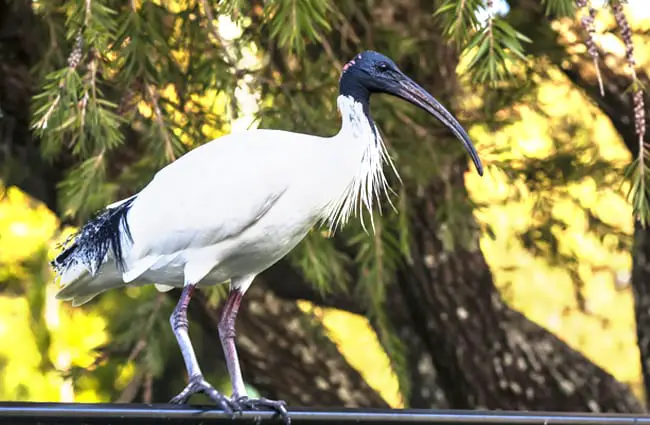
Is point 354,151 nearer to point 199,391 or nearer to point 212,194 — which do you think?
point 212,194

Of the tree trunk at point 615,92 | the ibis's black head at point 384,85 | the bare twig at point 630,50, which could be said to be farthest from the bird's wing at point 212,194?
the tree trunk at point 615,92

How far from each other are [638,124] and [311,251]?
869 millimetres

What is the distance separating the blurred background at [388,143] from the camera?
A: 8.13 feet

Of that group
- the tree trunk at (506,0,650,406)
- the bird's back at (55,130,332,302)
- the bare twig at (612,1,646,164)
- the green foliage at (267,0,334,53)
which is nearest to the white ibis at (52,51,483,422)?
the bird's back at (55,130,332,302)

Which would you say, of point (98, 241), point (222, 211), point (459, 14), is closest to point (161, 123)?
point (98, 241)

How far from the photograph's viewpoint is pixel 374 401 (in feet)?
13.5

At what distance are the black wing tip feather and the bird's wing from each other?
3 cm

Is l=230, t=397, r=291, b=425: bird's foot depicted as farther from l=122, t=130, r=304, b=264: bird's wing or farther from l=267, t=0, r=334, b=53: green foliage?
l=267, t=0, r=334, b=53: green foliage

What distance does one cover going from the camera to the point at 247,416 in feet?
5.68

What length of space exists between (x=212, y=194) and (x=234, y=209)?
0.06 metres

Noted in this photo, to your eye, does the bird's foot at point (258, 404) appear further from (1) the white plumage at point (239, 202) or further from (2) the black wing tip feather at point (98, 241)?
(2) the black wing tip feather at point (98, 241)

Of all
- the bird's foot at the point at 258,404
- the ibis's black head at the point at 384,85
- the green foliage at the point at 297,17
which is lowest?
the bird's foot at the point at 258,404

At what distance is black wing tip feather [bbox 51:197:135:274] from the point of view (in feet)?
6.64

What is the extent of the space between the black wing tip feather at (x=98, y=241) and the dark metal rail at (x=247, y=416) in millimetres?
457
